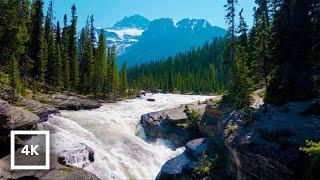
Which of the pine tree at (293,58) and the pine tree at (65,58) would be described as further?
the pine tree at (65,58)

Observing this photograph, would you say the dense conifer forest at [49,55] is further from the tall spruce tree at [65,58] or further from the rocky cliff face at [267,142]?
the rocky cliff face at [267,142]

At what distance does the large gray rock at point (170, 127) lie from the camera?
144 ft

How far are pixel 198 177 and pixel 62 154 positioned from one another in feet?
33.7

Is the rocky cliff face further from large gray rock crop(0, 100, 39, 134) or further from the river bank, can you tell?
large gray rock crop(0, 100, 39, 134)

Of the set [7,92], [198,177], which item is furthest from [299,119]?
[7,92]

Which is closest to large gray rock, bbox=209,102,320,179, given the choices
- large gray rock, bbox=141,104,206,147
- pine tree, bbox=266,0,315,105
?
pine tree, bbox=266,0,315,105

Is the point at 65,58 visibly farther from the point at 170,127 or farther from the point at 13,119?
the point at 13,119

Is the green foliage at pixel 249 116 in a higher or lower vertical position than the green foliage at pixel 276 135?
higher

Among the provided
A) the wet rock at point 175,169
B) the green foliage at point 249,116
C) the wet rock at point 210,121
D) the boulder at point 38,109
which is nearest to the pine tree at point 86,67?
the boulder at point 38,109

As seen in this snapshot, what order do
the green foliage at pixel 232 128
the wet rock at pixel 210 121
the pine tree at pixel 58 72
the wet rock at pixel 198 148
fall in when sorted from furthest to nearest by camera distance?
the pine tree at pixel 58 72, the wet rock at pixel 210 121, the wet rock at pixel 198 148, the green foliage at pixel 232 128

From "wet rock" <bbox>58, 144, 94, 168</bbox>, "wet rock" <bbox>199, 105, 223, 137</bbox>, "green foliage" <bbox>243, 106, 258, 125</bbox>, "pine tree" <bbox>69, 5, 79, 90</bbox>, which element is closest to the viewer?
"green foliage" <bbox>243, 106, 258, 125</bbox>

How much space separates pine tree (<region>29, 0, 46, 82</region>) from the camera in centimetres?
7112

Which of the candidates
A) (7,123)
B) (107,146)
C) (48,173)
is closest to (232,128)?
(48,173)

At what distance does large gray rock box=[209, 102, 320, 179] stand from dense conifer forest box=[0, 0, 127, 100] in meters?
28.9
